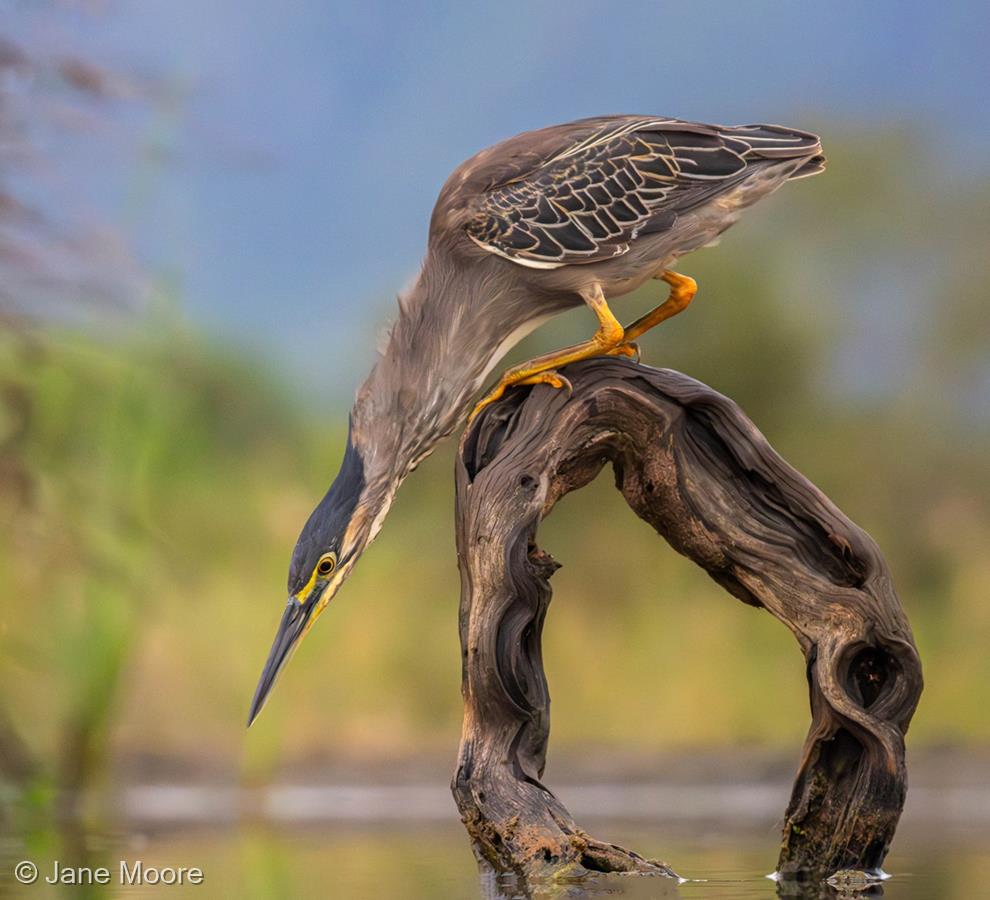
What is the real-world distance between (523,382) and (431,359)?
0.74 ft

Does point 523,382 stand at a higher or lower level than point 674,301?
lower

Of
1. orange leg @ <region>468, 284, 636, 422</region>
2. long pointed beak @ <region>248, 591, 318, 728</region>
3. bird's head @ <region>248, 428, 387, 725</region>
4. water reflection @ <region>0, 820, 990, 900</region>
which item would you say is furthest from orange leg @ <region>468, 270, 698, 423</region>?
water reflection @ <region>0, 820, 990, 900</region>

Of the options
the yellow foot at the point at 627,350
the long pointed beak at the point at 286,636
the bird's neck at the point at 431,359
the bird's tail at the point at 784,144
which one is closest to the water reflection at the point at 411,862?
the long pointed beak at the point at 286,636

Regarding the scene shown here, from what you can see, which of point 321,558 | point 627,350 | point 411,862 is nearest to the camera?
point 321,558

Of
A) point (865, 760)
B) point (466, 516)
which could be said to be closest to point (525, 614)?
point (466, 516)

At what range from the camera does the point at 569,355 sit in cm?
351

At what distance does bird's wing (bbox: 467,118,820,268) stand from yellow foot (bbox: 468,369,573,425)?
0.84 feet

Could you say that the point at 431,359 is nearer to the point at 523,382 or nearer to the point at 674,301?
the point at 523,382

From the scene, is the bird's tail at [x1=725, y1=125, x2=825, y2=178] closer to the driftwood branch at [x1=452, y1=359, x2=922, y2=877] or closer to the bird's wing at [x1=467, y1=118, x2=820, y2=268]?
the bird's wing at [x1=467, y1=118, x2=820, y2=268]

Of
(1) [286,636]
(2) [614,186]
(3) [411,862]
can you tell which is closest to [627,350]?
(2) [614,186]

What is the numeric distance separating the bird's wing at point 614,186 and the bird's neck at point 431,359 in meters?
0.13

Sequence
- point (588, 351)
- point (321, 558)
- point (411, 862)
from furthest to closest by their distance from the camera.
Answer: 1. point (411, 862)
2. point (588, 351)
3. point (321, 558)

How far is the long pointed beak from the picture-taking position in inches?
133

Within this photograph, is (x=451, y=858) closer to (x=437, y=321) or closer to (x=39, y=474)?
(x=437, y=321)
